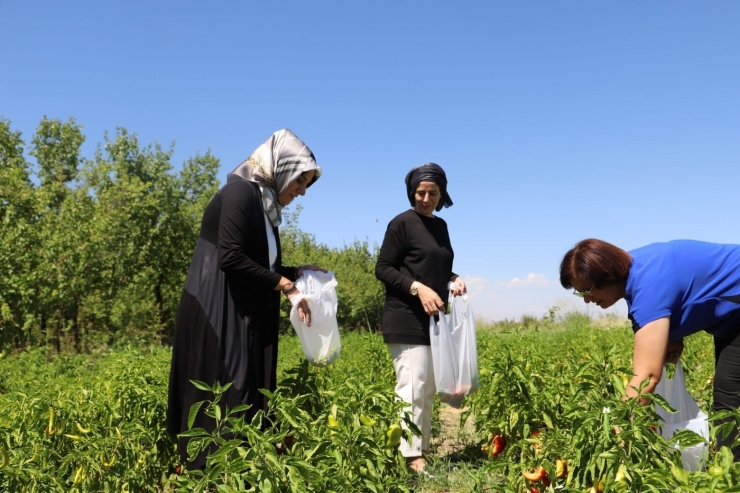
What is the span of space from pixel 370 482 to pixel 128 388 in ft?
5.01

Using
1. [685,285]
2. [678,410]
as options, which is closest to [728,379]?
[678,410]

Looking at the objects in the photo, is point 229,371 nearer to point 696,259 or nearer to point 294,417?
point 294,417

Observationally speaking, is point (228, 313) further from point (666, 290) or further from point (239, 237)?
point (666, 290)

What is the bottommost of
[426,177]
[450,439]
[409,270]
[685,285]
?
[450,439]

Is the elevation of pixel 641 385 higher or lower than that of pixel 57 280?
lower

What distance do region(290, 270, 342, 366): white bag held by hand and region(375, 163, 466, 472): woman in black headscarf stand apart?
74 cm

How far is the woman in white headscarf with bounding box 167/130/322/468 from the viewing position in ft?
7.75

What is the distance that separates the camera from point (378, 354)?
5031mm

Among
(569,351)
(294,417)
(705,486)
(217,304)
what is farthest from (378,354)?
(705,486)

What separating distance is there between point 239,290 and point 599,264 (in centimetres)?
137

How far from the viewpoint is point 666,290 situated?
2.14 m

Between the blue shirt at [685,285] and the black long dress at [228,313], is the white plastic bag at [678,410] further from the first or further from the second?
the black long dress at [228,313]

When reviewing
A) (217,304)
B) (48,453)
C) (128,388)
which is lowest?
(48,453)

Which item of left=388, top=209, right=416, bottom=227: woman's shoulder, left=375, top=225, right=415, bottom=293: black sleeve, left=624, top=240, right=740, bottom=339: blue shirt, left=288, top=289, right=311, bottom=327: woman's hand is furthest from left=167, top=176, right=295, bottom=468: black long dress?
left=624, top=240, right=740, bottom=339: blue shirt
